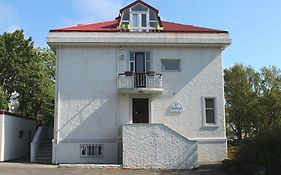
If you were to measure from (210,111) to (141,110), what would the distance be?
172 inches

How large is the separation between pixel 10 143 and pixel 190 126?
11.6 metres

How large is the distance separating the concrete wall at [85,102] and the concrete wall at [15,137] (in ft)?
11.5

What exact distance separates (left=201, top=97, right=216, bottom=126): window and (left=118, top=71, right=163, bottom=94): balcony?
10.3ft

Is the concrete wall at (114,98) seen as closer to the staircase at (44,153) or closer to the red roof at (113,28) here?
the red roof at (113,28)

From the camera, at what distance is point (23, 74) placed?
113 feet

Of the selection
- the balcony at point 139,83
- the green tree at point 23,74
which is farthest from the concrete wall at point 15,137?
the balcony at point 139,83

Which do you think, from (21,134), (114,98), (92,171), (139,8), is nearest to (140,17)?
(139,8)

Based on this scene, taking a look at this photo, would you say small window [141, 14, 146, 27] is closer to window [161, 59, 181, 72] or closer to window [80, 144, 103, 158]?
window [161, 59, 181, 72]

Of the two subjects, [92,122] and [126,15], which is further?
[126,15]

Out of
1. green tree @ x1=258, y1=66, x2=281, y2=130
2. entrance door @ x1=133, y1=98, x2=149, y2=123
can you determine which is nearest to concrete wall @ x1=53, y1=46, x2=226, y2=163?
entrance door @ x1=133, y1=98, x2=149, y2=123

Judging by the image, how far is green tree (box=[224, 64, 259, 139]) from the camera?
41719 mm

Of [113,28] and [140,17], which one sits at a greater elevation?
[140,17]

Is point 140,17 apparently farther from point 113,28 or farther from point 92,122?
point 92,122

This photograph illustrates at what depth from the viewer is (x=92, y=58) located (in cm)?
2408
